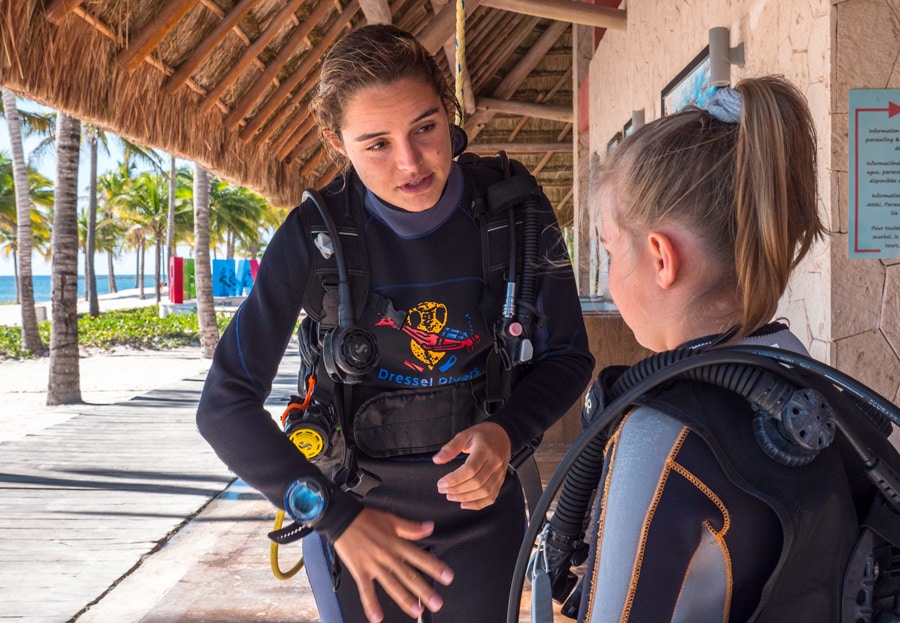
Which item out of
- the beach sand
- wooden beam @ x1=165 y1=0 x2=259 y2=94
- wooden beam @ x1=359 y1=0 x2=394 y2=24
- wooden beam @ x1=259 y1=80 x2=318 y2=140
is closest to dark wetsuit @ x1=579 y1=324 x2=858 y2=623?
wooden beam @ x1=165 y1=0 x2=259 y2=94

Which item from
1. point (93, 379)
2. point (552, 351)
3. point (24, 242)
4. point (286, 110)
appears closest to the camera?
point (552, 351)

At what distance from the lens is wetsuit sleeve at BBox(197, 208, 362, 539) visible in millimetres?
1334

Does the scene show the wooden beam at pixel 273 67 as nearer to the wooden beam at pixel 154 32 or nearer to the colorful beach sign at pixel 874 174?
the wooden beam at pixel 154 32

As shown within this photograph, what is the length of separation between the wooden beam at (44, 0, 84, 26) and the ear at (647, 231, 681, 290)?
3978 millimetres

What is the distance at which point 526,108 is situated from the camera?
446 inches

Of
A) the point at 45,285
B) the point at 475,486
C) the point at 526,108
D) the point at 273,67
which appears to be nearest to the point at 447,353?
the point at 475,486

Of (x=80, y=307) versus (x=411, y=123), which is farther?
(x=80, y=307)

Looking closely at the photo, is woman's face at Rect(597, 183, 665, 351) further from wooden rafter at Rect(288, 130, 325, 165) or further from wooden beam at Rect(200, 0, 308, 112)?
wooden rafter at Rect(288, 130, 325, 165)

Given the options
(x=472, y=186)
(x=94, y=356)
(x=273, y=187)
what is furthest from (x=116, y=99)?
(x=94, y=356)

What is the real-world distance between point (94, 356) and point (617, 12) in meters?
12.9

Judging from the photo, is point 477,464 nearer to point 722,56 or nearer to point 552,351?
point 552,351

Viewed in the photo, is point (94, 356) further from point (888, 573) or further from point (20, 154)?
point (888, 573)

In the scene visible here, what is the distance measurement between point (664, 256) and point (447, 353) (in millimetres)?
689

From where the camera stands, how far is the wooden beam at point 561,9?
18.3 feet
